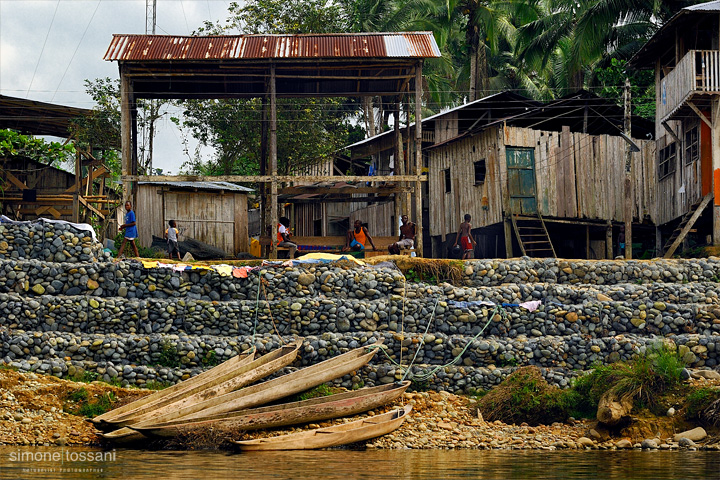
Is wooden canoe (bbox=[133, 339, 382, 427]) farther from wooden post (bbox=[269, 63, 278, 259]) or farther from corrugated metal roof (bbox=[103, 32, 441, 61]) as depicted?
corrugated metal roof (bbox=[103, 32, 441, 61])

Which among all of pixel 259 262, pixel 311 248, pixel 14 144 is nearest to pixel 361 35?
pixel 311 248

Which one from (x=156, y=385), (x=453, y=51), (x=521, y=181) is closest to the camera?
(x=156, y=385)

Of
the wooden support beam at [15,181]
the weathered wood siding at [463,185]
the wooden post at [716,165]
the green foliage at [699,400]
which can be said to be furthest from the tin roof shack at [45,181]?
the green foliage at [699,400]

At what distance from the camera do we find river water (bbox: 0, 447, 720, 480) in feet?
35.9

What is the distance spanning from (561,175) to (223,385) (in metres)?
15.6

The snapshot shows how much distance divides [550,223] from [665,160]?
4086mm

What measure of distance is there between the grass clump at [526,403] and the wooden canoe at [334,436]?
6.48ft

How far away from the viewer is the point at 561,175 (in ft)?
90.2

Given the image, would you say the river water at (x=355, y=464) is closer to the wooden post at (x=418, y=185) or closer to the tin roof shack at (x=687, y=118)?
the wooden post at (x=418, y=185)

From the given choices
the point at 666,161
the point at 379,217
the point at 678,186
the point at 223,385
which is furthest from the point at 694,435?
the point at 379,217

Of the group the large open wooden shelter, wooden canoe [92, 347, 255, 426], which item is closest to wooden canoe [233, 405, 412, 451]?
wooden canoe [92, 347, 255, 426]

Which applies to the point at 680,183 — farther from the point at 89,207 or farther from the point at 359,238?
the point at 89,207

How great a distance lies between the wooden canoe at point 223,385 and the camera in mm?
13961

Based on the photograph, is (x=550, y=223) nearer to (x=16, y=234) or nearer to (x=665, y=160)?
(x=665, y=160)
